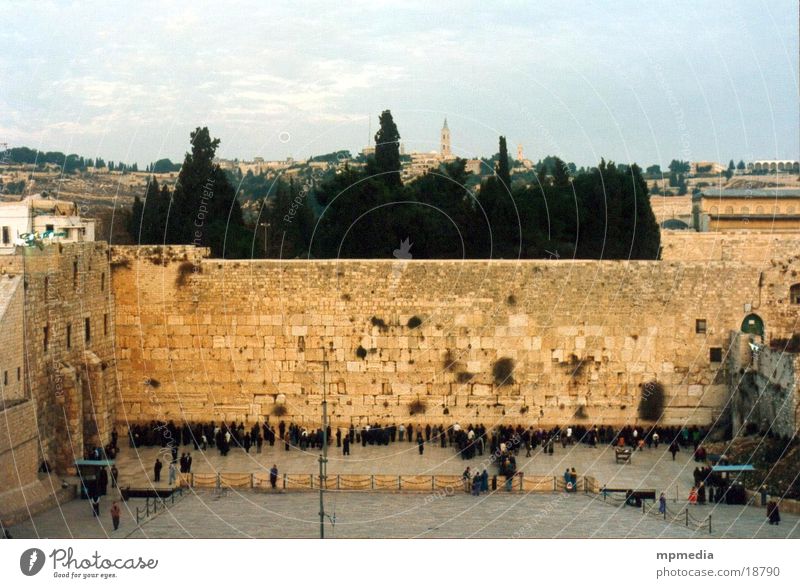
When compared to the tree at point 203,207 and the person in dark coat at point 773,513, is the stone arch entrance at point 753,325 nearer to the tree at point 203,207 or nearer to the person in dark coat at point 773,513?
the person in dark coat at point 773,513

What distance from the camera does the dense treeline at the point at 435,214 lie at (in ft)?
101

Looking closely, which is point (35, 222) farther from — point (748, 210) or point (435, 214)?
point (748, 210)

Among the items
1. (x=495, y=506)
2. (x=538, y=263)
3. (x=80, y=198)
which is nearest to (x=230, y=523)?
(x=495, y=506)

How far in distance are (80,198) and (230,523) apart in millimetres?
20113

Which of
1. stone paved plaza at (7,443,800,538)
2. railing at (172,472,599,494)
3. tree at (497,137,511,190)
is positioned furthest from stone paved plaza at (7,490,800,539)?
tree at (497,137,511,190)

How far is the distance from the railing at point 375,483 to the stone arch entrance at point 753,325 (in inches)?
222

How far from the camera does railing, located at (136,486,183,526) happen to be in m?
20.2

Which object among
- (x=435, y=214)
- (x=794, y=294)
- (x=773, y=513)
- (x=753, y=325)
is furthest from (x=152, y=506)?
(x=794, y=294)

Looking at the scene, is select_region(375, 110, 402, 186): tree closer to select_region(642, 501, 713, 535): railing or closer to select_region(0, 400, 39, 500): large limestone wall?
select_region(0, 400, 39, 500): large limestone wall

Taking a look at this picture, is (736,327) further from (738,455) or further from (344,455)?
(344,455)
